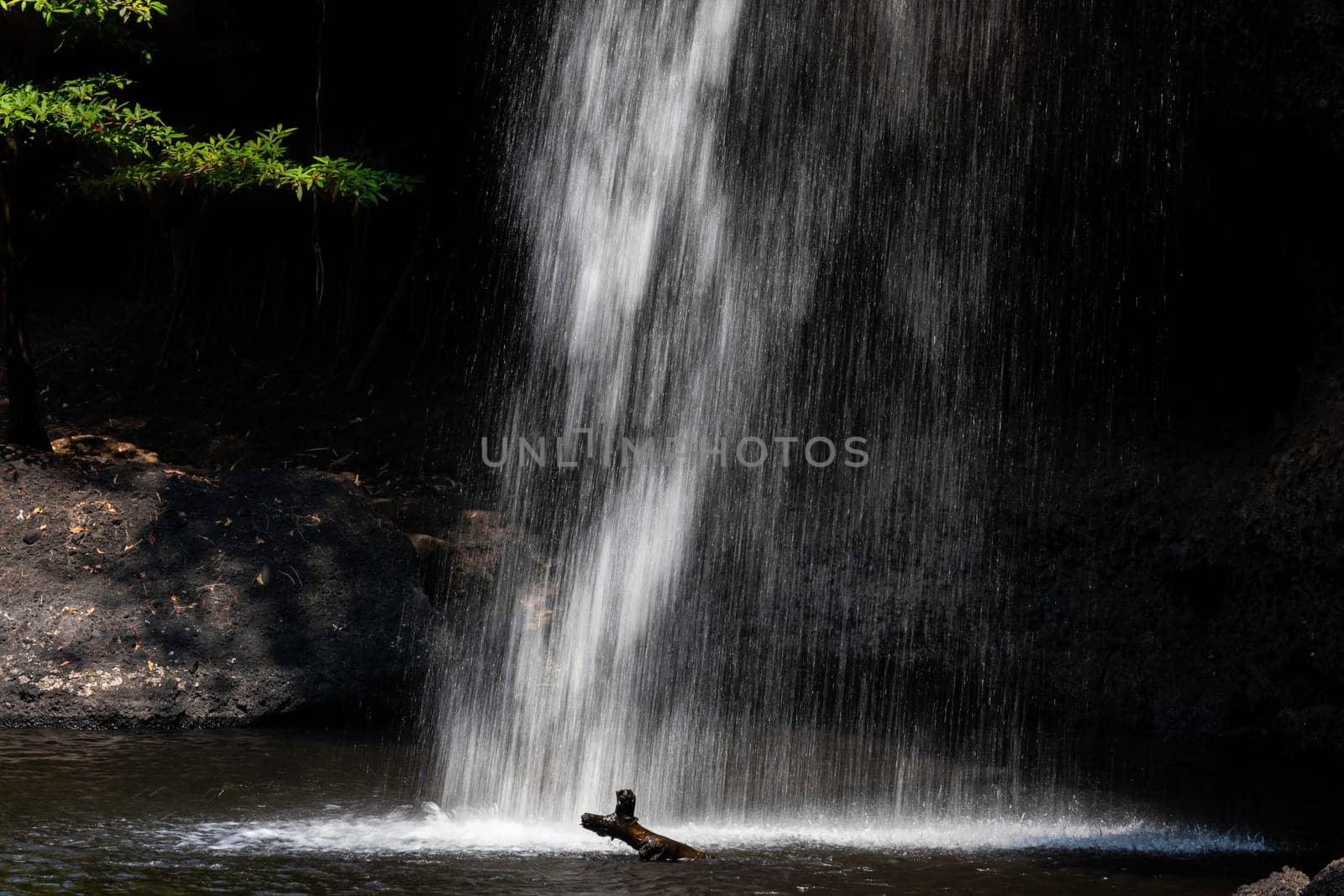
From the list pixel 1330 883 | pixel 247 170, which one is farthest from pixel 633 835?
pixel 247 170

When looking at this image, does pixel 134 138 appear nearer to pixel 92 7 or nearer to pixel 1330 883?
pixel 92 7

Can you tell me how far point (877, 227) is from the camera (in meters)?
12.9

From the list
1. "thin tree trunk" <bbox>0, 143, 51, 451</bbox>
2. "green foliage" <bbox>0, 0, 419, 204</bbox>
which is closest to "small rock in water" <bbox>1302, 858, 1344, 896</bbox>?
"green foliage" <bbox>0, 0, 419, 204</bbox>

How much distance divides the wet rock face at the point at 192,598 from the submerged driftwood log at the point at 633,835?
3.92 metres

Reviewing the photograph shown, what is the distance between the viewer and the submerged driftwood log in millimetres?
5391

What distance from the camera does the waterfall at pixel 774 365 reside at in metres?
11.4

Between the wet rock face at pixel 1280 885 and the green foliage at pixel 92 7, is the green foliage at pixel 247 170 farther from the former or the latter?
the wet rock face at pixel 1280 885

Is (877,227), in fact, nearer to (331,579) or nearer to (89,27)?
(331,579)

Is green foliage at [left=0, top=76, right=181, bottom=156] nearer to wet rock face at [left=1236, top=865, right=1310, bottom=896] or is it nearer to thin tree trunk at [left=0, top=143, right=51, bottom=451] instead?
thin tree trunk at [left=0, top=143, right=51, bottom=451]

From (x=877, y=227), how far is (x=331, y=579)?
6.57 metres

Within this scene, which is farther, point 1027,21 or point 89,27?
point 1027,21

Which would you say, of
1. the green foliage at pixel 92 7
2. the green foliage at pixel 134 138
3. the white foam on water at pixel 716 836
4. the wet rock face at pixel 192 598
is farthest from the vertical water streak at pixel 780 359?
the green foliage at pixel 92 7

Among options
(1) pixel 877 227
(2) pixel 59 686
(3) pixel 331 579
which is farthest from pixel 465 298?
(2) pixel 59 686

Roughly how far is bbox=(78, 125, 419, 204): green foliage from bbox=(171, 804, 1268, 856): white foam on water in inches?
212
